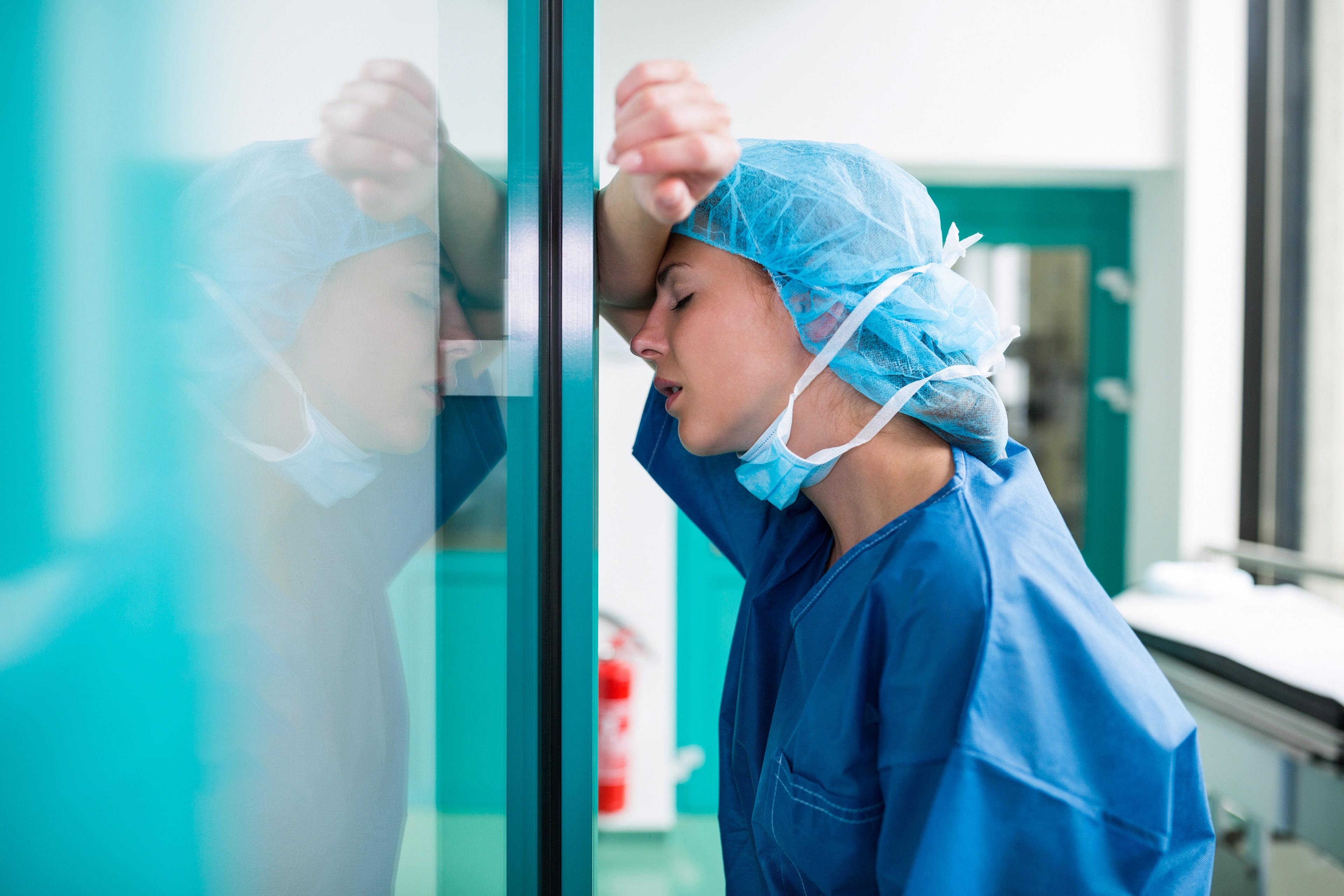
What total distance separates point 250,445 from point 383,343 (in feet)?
0.52

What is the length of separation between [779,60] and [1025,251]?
900 mm

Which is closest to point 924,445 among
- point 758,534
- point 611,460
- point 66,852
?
point 758,534

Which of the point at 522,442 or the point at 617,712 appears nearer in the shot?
the point at 522,442

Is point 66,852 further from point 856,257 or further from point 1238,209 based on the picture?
point 1238,209


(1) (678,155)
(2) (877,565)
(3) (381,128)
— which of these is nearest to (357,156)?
(3) (381,128)

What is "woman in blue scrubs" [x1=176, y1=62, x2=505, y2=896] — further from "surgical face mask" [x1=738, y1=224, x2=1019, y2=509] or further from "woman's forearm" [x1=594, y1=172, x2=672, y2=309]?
"surgical face mask" [x1=738, y1=224, x2=1019, y2=509]

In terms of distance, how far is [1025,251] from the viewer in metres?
2.35

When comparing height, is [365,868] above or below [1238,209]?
below

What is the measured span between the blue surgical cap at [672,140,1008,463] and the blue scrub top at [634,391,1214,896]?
0.33 ft

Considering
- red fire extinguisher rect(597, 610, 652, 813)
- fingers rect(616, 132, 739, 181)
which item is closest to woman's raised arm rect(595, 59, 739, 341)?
fingers rect(616, 132, 739, 181)

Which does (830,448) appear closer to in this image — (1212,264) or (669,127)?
(669,127)

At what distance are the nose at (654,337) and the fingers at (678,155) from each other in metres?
0.26

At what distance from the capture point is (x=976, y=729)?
60cm

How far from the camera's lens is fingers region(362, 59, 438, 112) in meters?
0.40
